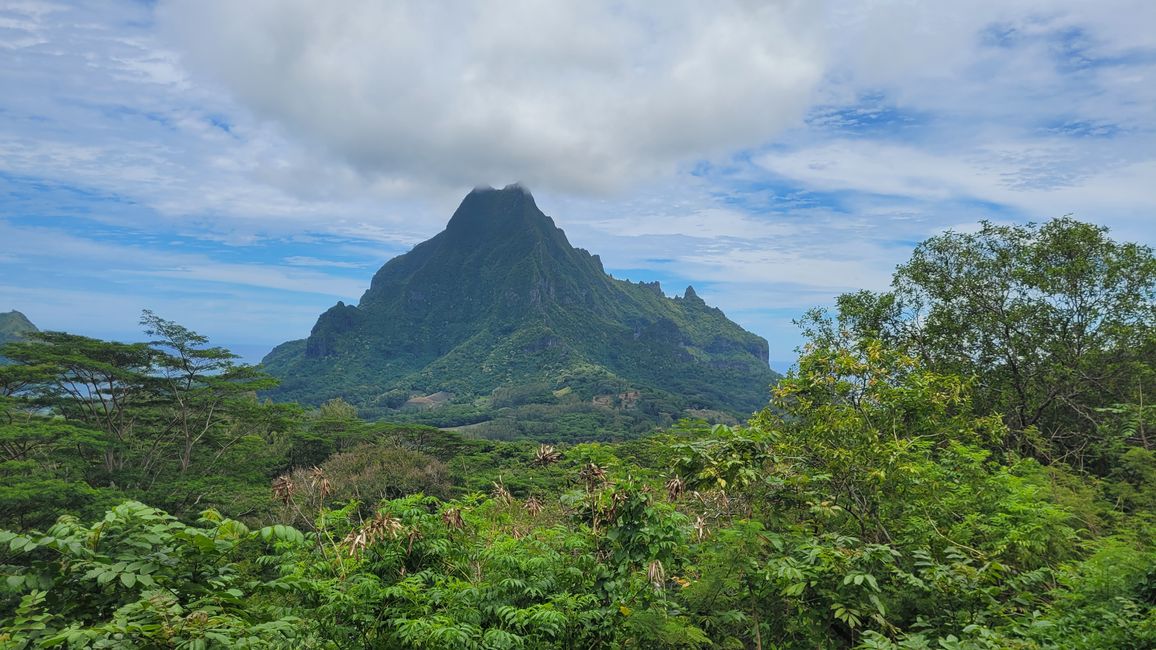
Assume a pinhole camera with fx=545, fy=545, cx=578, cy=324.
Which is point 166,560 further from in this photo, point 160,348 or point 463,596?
point 160,348

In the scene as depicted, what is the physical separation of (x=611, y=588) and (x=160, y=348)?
87.6 feet

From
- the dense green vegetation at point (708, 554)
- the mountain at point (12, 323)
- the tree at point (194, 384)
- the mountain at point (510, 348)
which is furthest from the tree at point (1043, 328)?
the mountain at point (12, 323)

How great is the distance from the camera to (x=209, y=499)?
71.3ft

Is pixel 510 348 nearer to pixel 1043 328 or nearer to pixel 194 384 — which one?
pixel 194 384

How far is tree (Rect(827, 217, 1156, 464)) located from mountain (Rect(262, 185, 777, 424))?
95.3 m

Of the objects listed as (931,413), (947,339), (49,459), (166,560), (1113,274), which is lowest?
(49,459)

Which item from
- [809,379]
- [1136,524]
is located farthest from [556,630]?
[1136,524]

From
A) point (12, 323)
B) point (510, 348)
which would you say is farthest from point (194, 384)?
point (510, 348)

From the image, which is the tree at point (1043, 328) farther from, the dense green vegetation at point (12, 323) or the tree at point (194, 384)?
the dense green vegetation at point (12, 323)

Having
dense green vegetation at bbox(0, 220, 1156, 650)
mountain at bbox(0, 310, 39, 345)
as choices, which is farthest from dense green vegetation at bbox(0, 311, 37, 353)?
dense green vegetation at bbox(0, 220, 1156, 650)

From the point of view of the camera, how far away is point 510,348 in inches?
5891

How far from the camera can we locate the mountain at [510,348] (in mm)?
125562

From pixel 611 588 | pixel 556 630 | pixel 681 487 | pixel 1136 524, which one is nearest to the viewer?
pixel 556 630

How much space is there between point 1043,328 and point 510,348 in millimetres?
140049
